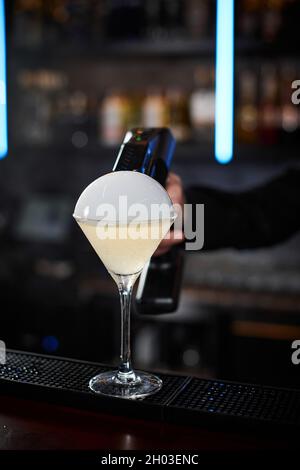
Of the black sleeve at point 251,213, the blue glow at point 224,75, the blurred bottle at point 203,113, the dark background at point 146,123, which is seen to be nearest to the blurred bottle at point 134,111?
the dark background at point 146,123

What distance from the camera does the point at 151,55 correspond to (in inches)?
122

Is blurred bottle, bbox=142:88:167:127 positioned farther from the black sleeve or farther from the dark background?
the black sleeve

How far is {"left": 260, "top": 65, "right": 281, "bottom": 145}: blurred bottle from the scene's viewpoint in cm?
299

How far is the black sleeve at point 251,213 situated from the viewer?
182cm

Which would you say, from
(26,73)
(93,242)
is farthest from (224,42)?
(93,242)

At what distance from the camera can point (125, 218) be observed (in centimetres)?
90

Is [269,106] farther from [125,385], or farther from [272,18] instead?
[125,385]

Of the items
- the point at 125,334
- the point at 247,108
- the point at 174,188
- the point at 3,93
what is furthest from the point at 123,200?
the point at 3,93

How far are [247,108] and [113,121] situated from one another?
645mm

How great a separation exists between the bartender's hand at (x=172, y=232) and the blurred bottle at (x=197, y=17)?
63.4 inches

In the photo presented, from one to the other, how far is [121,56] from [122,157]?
2116 millimetres

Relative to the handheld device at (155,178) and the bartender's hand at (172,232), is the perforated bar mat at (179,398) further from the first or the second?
the bartender's hand at (172,232)
